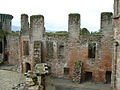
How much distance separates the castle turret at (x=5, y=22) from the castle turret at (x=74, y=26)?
1447 cm

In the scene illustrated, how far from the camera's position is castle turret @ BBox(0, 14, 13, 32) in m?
31.8

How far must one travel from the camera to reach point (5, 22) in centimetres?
3231

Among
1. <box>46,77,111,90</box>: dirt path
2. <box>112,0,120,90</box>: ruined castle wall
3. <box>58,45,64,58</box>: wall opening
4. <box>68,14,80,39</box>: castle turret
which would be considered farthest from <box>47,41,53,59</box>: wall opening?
<box>112,0,120,90</box>: ruined castle wall

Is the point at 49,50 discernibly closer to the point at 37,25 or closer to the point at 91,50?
the point at 37,25

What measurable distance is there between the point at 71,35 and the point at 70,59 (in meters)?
2.76

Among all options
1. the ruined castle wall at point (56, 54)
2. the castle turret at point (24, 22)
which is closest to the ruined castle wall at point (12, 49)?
the castle turret at point (24, 22)

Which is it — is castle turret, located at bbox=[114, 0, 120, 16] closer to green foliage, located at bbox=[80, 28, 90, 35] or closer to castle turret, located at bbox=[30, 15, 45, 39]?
green foliage, located at bbox=[80, 28, 90, 35]

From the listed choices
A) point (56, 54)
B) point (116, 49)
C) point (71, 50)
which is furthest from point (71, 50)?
point (116, 49)

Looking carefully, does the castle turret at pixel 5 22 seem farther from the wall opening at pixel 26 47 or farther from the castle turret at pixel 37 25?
the castle turret at pixel 37 25

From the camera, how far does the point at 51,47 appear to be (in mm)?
23016

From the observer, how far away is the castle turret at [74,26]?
852 inches

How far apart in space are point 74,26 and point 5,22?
15.2 metres

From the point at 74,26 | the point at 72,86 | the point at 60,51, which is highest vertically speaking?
the point at 74,26

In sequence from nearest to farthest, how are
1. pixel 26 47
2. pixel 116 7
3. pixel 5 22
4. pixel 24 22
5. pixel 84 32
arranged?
pixel 116 7, pixel 84 32, pixel 26 47, pixel 24 22, pixel 5 22
